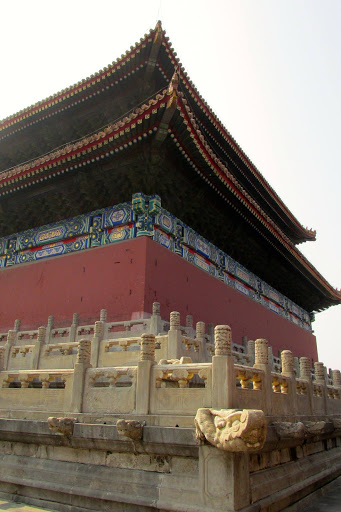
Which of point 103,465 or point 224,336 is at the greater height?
point 224,336

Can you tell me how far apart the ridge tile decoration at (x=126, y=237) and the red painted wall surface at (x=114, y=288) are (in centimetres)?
29

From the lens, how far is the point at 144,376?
203 inches

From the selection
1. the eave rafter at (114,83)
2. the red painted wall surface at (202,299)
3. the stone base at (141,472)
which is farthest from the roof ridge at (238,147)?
the stone base at (141,472)

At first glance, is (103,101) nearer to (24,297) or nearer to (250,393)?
(24,297)

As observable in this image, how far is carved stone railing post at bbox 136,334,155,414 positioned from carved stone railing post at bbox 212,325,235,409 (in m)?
0.85

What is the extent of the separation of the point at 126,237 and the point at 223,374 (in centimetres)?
747

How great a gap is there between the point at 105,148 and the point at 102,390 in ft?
22.4

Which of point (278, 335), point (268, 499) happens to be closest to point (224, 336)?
point (268, 499)

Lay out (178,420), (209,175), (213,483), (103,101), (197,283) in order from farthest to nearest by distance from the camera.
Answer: (103,101) → (197,283) → (209,175) → (178,420) → (213,483)

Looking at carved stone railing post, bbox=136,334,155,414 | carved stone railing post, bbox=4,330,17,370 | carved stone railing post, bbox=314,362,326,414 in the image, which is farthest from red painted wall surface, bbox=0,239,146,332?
carved stone railing post, bbox=136,334,155,414

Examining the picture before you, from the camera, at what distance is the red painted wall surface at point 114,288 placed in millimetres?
11234

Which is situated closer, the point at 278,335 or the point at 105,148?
the point at 105,148

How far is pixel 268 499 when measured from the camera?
4.85 metres

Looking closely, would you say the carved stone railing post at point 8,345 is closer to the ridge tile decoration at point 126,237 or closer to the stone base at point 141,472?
the stone base at point 141,472
